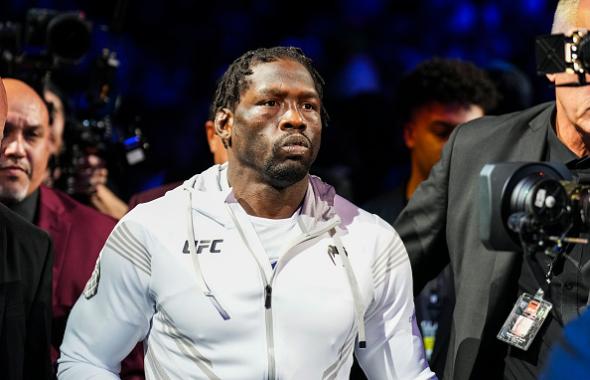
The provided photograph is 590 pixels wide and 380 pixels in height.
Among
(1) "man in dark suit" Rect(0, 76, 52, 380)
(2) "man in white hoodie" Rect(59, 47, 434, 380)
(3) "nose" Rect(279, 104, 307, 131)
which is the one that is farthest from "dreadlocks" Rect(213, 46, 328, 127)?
(1) "man in dark suit" Rect(0, 76, 52, 380)

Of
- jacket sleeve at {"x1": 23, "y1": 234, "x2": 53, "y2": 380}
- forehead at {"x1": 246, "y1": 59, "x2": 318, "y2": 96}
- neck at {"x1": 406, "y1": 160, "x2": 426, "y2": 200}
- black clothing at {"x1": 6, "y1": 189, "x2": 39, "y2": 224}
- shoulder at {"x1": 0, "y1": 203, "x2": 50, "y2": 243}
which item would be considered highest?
forehead at {"x1": 246, "y1": 59, "x2": 318, "y2": 96}

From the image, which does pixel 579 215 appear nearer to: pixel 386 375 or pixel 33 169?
pixel 386 375

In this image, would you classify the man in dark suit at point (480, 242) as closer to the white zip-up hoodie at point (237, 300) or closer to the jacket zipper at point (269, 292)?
→ the white zip-up hoodie at point (237, 300)

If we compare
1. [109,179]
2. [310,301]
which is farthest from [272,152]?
[109,179]

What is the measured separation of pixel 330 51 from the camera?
721 centimetres

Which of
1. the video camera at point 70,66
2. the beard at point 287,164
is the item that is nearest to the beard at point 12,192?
the video camera at point 70,66

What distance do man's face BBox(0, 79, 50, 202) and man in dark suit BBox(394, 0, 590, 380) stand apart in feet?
5.00

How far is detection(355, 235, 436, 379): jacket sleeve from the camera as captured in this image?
279 centimetres

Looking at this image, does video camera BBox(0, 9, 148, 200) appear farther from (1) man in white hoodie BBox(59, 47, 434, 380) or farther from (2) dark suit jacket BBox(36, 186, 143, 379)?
(1) man in white hoodie BBox(59, 47, 434, 380)

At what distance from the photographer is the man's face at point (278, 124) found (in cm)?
277

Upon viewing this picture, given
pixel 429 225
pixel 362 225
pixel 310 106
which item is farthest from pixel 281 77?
pixel 429 225

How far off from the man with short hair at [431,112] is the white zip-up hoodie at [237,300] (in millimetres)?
1443

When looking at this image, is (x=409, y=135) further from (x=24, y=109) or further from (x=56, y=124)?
(x=24, y=109)

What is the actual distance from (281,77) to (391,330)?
74 centimetres
